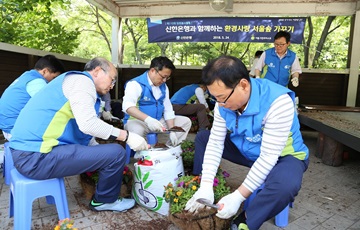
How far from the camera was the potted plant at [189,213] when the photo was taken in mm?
1785

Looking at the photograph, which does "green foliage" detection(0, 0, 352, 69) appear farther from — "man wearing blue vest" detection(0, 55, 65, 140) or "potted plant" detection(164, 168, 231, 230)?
"potted plant" detection(164, 168, 231, 230)

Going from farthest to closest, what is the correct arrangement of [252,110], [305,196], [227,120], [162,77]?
[162,77]
[305,196]
[227,120]
[252,110]

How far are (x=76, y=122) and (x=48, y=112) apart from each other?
0.21m

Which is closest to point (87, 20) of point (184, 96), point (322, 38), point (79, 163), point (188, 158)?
point (322, 38)

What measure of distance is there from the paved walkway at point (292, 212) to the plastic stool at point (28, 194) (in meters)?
0.23

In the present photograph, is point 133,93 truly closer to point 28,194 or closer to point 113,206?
point 113,206

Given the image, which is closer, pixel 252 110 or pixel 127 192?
pixel 252 110

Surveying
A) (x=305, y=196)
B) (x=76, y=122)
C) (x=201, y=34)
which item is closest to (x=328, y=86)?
(x=201, y=34)

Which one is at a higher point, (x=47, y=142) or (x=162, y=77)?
(x=162, y=77)

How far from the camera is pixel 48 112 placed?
78.6 inches

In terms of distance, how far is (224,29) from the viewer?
720 cm

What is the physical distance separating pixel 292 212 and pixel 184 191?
1127mm

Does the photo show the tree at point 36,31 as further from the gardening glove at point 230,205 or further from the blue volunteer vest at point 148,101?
the gardening glove at point 230,205

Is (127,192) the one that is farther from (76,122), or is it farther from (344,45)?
(344,45)
